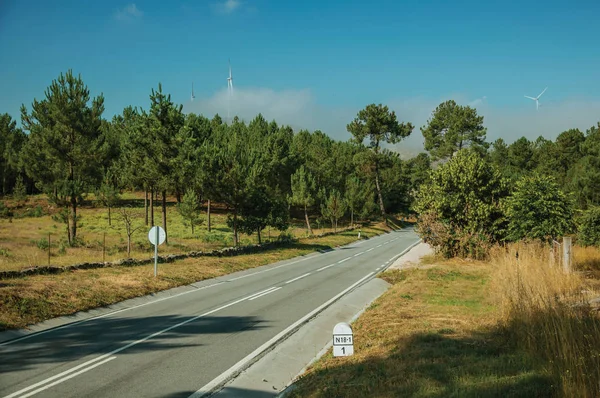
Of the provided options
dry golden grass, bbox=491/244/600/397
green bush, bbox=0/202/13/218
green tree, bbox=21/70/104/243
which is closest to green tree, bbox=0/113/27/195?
green bush, bbox=0/202/13/218

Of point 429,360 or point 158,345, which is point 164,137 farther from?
point 429,360

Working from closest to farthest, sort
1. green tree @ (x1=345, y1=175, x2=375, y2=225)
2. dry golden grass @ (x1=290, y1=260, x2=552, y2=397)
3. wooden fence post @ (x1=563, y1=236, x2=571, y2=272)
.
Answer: dry golden grass @ (x1=290, y1=260, x2=552, y2=397)
wooden fence post @ (x1=563, y1=236, x2=571, y2=272)
green tree @ (x1=345, y1=175, x2=375, y2=225)

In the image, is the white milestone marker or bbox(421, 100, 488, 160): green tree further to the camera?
bbox(421, 100, 488, 160): green tree

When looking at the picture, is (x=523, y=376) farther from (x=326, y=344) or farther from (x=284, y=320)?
(x=284, y=320)

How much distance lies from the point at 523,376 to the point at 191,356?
606cm

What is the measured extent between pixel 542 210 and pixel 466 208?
5.77 meters

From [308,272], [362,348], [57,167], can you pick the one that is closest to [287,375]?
[362,348]

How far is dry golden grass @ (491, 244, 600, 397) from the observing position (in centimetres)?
487

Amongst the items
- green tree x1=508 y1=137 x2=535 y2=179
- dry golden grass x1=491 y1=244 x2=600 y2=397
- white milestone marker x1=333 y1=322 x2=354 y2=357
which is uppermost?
green tree x1=508 y1=137 x2=535 y2=179

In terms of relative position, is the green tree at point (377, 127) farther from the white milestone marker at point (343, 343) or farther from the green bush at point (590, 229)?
the white milestone marker at point (343, 343)

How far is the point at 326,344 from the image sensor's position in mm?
10172

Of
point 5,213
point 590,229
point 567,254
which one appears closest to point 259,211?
point 590,229

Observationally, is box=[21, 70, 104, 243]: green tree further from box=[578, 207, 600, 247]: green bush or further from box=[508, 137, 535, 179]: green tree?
box=[508, 137, 535, 179]: green tree

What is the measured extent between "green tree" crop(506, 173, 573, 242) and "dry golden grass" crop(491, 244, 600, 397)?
9197mm
